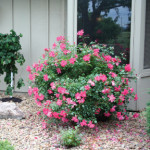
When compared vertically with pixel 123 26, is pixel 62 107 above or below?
below

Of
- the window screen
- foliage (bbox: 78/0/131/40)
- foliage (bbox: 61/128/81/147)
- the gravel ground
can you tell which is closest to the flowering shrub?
the gravel ground

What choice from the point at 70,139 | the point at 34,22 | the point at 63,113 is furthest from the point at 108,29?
the point at 70,139

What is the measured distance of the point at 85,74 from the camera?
3.79 meters

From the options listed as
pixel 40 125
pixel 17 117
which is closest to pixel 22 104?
pixel 17 117

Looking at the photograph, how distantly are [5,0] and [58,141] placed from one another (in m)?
3.54

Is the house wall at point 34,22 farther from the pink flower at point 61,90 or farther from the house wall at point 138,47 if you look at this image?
the pink flower at point 61,90

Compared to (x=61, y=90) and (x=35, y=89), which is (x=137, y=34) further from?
(x=35, y=89)

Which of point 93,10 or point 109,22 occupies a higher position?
point 93,10

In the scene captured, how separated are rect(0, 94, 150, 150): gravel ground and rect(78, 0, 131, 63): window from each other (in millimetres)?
1188

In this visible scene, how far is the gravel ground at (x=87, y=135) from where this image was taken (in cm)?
315

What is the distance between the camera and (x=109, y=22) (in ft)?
14.4

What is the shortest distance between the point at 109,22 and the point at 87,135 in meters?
1.86

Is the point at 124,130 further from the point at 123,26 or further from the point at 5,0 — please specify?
the point at 5,0

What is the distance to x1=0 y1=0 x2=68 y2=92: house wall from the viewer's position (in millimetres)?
5484
